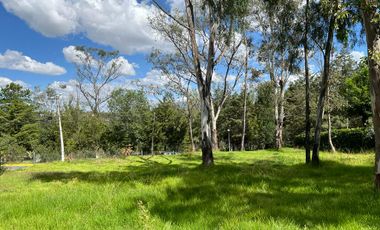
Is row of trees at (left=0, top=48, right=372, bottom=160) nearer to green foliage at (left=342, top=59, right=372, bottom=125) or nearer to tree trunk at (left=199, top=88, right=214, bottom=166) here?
green foliage at (left=342, top=59, right=372, bottom=125)

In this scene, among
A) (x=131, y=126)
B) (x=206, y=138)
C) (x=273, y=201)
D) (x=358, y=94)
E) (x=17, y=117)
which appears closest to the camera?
(x=273, y=201)

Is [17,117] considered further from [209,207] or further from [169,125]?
[209,207]

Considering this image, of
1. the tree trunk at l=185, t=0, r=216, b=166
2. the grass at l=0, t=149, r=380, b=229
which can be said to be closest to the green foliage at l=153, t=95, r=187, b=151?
the tree trunk at l=185, t=0, r=216, b=166

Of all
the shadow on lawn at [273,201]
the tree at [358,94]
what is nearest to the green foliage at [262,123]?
the tree at [358,94]

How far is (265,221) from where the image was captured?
4863 millimetres

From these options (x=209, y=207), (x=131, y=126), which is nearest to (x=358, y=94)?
(x=131, y=126)

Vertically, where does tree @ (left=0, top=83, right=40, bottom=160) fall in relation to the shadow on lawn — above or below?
above

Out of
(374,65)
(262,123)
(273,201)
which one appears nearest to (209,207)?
(273,201)

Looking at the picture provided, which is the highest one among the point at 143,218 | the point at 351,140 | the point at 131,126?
the point at 131,126

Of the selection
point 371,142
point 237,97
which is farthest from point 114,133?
point 371,142

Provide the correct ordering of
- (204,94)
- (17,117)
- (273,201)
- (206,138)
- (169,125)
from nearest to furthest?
(273,201) < (206,138) < (204,94) < (17,117) < (169,125)

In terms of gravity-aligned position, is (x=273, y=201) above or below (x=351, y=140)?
below

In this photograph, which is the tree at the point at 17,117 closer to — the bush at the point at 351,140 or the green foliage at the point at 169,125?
the green foliage at the point at 169,125

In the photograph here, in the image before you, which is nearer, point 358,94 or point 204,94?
point 204,94
